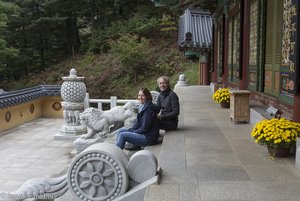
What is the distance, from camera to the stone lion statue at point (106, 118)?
998 centimetres

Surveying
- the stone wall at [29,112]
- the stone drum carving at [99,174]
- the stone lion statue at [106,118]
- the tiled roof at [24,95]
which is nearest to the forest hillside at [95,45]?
the tiled roof at [24,95]

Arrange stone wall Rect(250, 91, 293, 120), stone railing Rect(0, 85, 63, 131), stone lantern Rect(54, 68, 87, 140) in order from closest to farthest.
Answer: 1. stone wall Rect(250, 91, 293, 120)
2. stone lantern Rect(54, 68, 87, 140)
3. stone railing Rect(0, 85, 63, 131)

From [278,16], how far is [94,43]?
86.9 ft

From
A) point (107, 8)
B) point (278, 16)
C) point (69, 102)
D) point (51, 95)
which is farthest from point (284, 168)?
point (107, 8)

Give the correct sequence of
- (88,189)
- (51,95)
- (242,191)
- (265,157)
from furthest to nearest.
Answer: (51,95) → (265,157) → (88,189) → (242,191)

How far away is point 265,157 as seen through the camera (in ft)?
17.4

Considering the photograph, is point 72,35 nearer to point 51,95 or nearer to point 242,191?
point 51,95

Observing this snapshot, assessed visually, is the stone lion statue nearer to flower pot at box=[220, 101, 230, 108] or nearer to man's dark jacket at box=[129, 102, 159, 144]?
flower pot at box=[220, 101, 230, 108]

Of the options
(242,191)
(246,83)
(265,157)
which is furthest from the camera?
(246,83)

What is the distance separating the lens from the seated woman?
249 inches

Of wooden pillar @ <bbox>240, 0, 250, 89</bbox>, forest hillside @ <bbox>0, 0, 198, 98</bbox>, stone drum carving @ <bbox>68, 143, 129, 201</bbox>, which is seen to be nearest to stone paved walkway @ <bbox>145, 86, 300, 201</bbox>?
stone drum carving @ <bbox>68, 143, 129, 201</bbox>

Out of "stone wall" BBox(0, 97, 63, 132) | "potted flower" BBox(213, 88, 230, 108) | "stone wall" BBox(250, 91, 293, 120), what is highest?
"stone wall" BBox(250, 91, 293, 120)

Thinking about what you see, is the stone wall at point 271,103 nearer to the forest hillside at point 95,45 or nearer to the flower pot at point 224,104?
the flower pot at point 224,104

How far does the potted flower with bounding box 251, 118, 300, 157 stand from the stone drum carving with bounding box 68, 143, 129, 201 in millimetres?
1899
